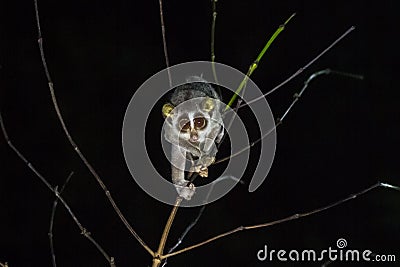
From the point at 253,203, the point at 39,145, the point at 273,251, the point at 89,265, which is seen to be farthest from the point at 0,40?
the point at 273,251

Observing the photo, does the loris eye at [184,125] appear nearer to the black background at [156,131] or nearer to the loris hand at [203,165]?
the loris hand at [203,165]

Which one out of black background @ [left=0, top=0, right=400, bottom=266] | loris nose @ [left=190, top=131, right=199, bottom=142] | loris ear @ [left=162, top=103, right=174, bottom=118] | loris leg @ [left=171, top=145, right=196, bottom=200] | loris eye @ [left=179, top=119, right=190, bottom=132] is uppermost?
black background @ [left=0, top=0, right=400, bottom=266]

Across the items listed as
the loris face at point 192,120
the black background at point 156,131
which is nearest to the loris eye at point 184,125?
the loris face at point 192,120

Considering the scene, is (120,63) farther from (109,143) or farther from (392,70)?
(392,70)

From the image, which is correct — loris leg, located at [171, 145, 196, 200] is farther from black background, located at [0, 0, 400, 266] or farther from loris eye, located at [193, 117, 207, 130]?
black background, located at [0, 0, 400, 266]

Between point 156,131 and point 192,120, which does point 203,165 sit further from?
point 156,131

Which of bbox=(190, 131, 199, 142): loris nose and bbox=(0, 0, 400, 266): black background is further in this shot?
bbox=(0, 0, 400, 266): black background

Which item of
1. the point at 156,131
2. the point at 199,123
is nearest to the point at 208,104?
the point at 199,123

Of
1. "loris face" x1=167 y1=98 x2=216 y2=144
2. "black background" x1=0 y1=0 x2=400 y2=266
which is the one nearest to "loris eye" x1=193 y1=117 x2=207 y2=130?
"loris face" x1=167 y1=98 x2=216 y2=144
